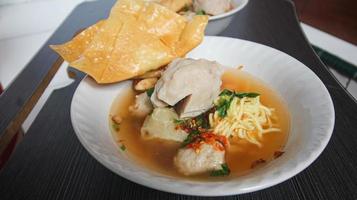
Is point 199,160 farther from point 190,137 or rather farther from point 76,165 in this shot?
point 76,165

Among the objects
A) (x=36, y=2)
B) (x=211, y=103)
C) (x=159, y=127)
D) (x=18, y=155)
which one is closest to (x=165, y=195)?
(x=159, y=127)

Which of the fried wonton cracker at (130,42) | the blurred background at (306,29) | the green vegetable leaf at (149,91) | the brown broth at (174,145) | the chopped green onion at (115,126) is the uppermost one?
the fried wonton cracker at (130,42)

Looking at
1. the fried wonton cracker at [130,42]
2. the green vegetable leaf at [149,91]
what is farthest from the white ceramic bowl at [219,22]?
the green vegetable leaf at [149,91]

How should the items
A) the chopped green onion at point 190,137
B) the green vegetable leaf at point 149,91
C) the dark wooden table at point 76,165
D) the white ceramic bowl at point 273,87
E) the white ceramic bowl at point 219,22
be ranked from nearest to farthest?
the white ceramic bowl at point 273,87 < the dark wooden table at point 76,165 < the chopped green onion at point 190,137 < the green vegetable leaf at point 149,91 < the white ceramic bowl at point 219,22

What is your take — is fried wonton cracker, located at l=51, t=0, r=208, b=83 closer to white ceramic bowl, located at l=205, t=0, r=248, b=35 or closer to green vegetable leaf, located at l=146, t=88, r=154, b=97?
green vegetable leaf, located at l=146, t=88, r=154, b=97

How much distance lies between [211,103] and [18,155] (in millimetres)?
598

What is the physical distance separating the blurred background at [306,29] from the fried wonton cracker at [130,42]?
5.72 feet

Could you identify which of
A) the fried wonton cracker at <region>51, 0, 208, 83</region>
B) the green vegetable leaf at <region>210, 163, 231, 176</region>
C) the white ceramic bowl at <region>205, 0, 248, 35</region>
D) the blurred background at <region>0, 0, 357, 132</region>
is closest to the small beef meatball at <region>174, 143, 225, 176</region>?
the green vegetable leaf at <region>210, 163, 231, 176</region>

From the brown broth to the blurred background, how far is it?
5.45 ft

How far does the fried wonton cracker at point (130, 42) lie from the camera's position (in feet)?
3.16

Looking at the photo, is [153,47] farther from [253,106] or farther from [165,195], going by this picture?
[165,195]

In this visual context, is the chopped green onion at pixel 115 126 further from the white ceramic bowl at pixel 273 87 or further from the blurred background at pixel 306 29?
the blurred background at pixel 306 29

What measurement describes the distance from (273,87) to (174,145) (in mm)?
410

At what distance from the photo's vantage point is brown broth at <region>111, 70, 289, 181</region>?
2.69 feet
